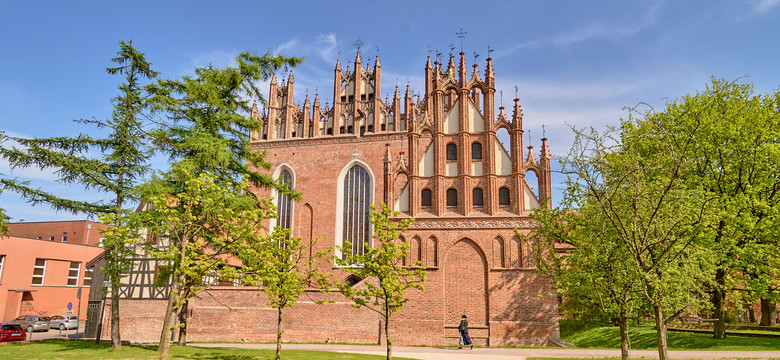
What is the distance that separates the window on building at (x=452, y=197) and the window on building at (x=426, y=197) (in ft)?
3.01

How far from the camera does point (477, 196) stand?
962 inches

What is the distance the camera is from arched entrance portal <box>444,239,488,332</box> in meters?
22.7

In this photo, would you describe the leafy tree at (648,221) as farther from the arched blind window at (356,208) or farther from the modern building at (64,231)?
the modern building at (64,231)

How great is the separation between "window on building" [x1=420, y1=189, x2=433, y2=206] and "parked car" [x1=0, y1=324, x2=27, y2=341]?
21508 mm

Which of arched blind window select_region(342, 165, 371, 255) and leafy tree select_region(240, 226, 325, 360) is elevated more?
arched blind window select_region(342, 165, 371, 255)

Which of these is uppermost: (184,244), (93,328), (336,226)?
(336,226)

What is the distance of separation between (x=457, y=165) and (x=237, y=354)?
45.1 feet

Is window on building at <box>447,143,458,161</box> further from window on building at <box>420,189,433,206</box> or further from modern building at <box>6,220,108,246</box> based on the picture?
modern building at <box>6,220,108,246</box>

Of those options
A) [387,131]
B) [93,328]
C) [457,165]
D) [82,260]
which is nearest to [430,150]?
[457,165]

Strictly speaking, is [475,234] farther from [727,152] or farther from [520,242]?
[727,152]

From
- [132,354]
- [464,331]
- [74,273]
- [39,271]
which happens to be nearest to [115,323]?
[132,354]

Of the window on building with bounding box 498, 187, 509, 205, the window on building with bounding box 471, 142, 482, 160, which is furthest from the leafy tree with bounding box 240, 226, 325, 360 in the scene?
the window on building with bounding box 471, 142, 482, 160

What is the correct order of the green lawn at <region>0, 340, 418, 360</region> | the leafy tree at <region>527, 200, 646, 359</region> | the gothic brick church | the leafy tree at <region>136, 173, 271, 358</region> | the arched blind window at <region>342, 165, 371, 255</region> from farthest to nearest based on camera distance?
the arched blind window at <region>342, 165, 371, 255</region> → the gothic brick church → the green lawn at <region>0, 340, 418, 360</region> → the leafy tree at <region>136, 173, 271, 358</region> → the leafy tree at <region>527, 200, 646, 359</region>

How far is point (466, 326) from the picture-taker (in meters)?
21.2
